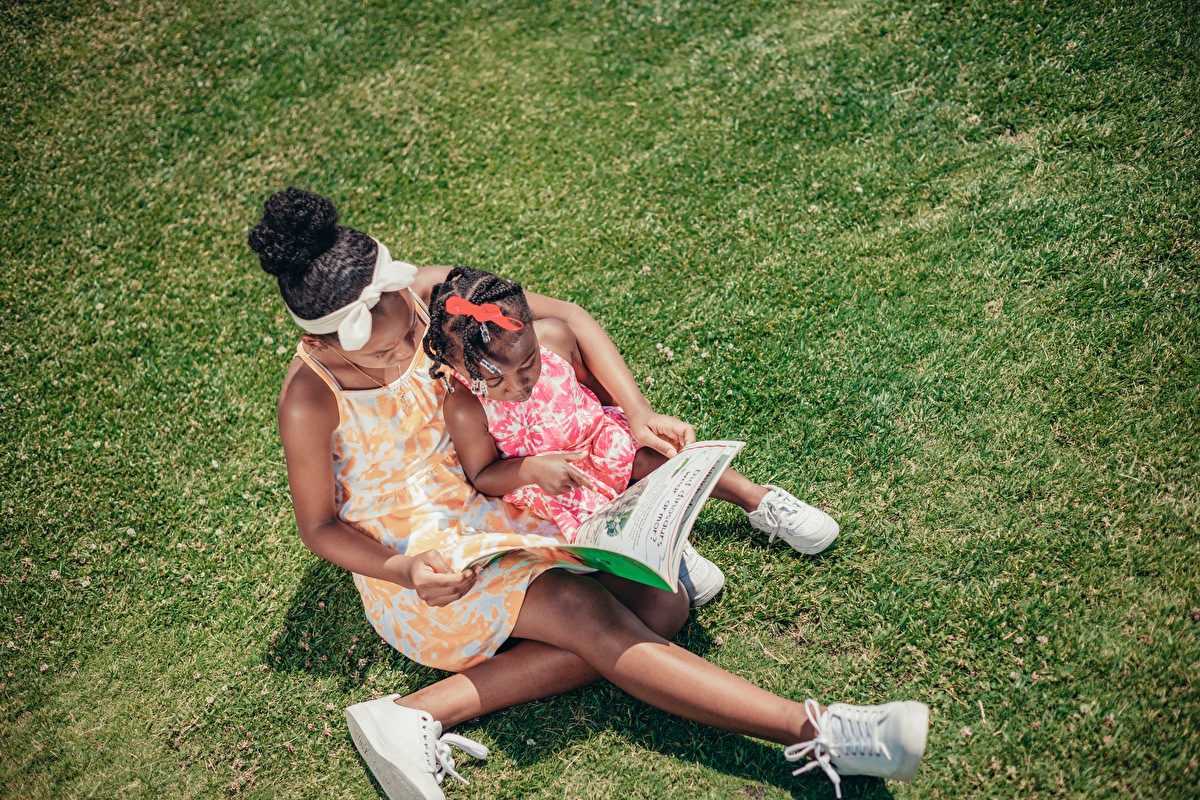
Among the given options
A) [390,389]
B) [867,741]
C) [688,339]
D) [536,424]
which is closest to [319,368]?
[390,389]

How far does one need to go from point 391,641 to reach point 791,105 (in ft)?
15.4

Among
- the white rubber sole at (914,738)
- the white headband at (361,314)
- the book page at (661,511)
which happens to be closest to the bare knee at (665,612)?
the book page at (661,511)

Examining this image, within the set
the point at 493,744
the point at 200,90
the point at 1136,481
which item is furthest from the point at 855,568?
the point at 200,90

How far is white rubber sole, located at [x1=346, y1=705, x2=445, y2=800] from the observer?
11.5 feet

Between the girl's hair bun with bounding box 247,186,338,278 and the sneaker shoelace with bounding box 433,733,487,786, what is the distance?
7.15 feet

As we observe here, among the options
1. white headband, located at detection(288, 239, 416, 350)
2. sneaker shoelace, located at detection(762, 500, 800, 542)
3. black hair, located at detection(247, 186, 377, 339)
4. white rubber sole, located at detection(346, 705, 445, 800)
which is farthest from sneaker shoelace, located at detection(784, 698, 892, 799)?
black hair, located at detection(247, 186, 377, 339)

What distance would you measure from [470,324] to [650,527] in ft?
3.60

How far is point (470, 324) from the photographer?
332 centimetres

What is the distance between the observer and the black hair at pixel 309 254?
3.08 meters

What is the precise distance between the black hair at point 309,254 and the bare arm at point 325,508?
1.37ft

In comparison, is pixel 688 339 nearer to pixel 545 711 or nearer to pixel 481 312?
pixel 481 312

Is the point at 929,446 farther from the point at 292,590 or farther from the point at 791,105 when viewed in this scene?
the point at 292,590

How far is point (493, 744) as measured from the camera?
386cm

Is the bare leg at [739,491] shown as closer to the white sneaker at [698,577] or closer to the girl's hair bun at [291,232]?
the white sneaker at [698,577]
